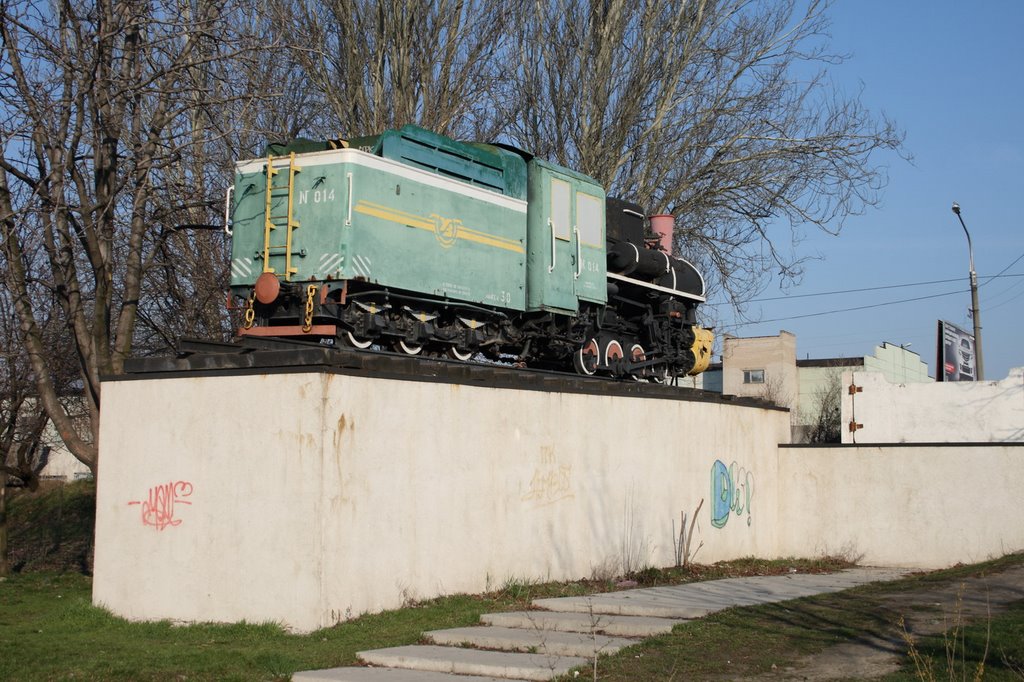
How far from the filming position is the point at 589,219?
17391 mm

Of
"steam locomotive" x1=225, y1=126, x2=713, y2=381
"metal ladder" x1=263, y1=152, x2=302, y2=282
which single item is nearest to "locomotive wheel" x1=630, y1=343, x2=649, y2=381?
"steam locomotive" x1=225, y1=126, x2=713, y2=381

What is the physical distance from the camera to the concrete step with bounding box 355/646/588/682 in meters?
8.22

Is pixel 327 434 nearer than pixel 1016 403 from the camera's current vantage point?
Yes

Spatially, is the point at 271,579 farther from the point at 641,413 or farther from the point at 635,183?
the point at 635,183

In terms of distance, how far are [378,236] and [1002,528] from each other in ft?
37.5

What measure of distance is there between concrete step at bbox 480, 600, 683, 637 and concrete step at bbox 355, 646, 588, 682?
2.98 ft

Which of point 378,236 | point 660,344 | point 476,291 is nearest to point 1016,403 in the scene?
point 660,344

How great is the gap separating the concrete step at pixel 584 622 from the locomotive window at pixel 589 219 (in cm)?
769

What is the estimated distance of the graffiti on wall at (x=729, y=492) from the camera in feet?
57.3

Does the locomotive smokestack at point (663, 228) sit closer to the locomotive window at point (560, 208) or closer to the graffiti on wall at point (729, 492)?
the locomotive window at point (560, 208)

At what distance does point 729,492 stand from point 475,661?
1017cm

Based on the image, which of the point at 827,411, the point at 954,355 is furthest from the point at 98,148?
the point at 827,411

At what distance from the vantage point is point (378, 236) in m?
13.3

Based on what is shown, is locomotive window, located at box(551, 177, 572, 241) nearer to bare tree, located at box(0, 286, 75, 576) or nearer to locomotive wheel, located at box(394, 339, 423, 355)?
locomotive wheel, located at box(394, 339, 423, 355)
